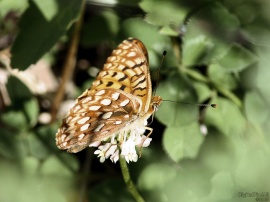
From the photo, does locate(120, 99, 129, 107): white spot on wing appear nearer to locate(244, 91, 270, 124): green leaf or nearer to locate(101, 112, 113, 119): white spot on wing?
locate(101, 112, 113, 119): white spot on wing

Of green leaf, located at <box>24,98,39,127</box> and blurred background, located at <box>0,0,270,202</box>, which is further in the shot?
green leaf, located at <box>24,98,39,127</box>

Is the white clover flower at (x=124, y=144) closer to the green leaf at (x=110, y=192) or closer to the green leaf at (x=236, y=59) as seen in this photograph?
the green leaf at (x=110, y=192)

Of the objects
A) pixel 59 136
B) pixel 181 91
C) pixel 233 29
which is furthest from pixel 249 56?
pixel 59 136

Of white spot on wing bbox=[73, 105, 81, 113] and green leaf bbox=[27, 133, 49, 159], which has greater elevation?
white spot on wing bbox=[73, 105, 81, 113]

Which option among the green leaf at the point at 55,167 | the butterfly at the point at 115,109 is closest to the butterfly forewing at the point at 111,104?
the butterfly at the point at 115,109

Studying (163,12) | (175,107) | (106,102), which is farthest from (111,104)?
(163,12)

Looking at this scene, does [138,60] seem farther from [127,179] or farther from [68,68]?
[68,68]

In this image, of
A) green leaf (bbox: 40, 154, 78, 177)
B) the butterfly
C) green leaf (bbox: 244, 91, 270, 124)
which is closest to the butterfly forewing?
the butterfly
